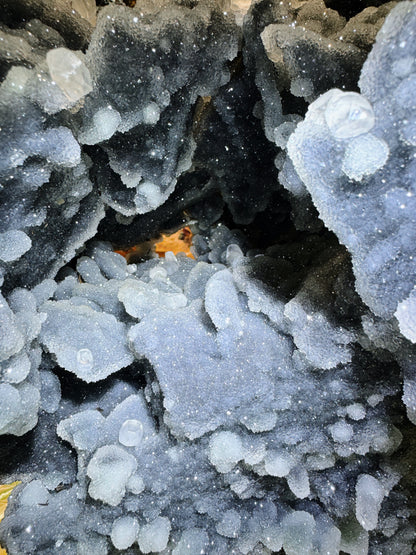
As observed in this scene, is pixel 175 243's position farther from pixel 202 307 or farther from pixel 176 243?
pixel 202 307

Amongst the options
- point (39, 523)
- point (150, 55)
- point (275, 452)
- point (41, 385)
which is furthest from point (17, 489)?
point (150, 55)

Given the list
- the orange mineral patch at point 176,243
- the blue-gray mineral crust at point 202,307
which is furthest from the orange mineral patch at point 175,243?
the blue-gray mineral crust at point 202,307

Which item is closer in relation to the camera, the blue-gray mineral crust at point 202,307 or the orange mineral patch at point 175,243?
the blue-gray mineral crust at point 202,307

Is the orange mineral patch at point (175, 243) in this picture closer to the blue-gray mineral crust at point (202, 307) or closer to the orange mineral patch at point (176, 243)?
the orange mineral patch at point (176, 243)

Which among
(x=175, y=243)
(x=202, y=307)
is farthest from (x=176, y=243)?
(x=202, y=307)

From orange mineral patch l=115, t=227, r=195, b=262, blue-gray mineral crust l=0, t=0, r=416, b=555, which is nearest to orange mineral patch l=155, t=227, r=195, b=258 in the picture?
orange mineral patch l=115, t=227, r=195, b=262

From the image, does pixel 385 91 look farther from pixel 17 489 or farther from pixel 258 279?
Answer: pixel 17 489

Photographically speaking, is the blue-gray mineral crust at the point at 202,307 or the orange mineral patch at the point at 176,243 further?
the orange mineral patch at the point at 176,243

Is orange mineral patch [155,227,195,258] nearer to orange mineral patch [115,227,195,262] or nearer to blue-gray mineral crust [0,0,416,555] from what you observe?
orange mineral patch [115,227,195,262]
